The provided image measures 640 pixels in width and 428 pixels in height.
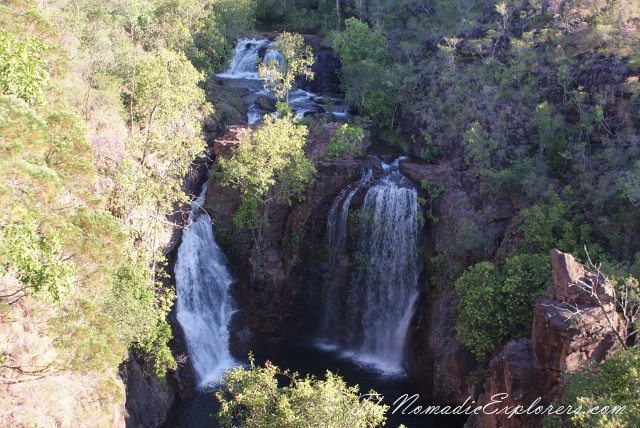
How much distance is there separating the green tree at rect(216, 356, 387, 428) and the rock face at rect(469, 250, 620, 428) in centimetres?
696

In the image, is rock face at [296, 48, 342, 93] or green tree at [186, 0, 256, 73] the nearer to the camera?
green tree at [186, 0, 256, 73]

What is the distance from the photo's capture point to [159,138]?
83.8 ft

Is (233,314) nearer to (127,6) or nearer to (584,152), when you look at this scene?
A: (584,152)

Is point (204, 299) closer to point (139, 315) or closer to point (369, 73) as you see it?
point (139, 315)

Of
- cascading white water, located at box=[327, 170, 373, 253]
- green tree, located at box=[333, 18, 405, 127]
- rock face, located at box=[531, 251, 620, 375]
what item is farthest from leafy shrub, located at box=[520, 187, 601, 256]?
green tree, located at box=[333, 18, 405, 127]

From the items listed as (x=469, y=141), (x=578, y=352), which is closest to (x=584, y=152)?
(x=469, y=141)

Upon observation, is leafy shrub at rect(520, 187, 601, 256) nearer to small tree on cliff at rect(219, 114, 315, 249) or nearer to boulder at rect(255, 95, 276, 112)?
small tree on cliff at rect(219, 114, 315, 249)

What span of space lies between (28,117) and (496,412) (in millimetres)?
19963

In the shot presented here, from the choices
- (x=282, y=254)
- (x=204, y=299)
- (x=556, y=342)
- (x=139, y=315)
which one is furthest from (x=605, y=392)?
(x=204, y=299)

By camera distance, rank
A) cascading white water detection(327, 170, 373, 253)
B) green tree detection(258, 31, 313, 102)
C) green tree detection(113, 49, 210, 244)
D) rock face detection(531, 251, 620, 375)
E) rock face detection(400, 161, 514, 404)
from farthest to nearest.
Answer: green tree detection(258, 31, 313, 102) < cascading white water detection(327, 170, 373, 253) < rock face detection(400, 161, 514, 404) < green tree detection(113, 49, 210, 244) < rock face detection(531, 251, 620, 375)

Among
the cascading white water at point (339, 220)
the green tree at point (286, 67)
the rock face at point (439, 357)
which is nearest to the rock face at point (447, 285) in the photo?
the rock face at point (439, 357)

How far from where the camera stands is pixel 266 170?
28.8m

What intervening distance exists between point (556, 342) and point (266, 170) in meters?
17.9

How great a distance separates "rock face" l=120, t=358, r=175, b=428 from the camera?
2160cm
